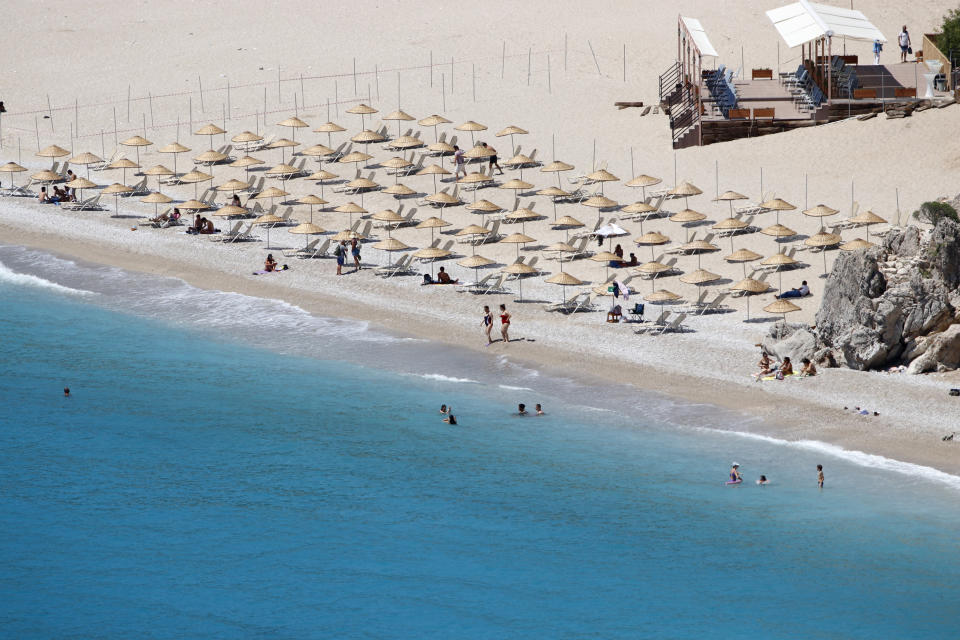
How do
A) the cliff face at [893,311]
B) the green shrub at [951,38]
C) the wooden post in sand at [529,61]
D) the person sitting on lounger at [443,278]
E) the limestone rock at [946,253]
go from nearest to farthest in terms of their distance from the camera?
the cliff face at [893,311]
the limestone rock at [946,253]
the person sitting on lounger at [443,278]
the green shrub at [951,38]
the wooden post in sand at [529,61]

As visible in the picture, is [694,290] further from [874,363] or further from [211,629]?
[211,629]

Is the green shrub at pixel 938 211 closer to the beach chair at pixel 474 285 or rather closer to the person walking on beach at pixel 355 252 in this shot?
the beach chair at pixel 474 285

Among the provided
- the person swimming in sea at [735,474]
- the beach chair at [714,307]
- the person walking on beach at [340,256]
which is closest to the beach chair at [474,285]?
the person walking on beach at [340,256]

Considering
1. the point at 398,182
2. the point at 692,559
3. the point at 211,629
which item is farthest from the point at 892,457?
the point at 398,182

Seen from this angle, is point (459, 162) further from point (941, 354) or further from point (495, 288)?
point (941, 354)

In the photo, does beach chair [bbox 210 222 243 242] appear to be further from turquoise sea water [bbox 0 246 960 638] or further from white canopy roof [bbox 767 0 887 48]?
white canopy roof [bbox 767 0 887 48]

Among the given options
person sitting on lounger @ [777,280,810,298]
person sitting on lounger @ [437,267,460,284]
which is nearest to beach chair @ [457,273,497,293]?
person sitting on lounger @ [437,267,460,284]

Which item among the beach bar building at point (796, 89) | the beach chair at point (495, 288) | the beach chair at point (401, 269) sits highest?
the beach bar building at point (796, 89)

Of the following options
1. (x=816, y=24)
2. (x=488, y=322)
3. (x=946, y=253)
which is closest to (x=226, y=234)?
(x=488, y=322)
